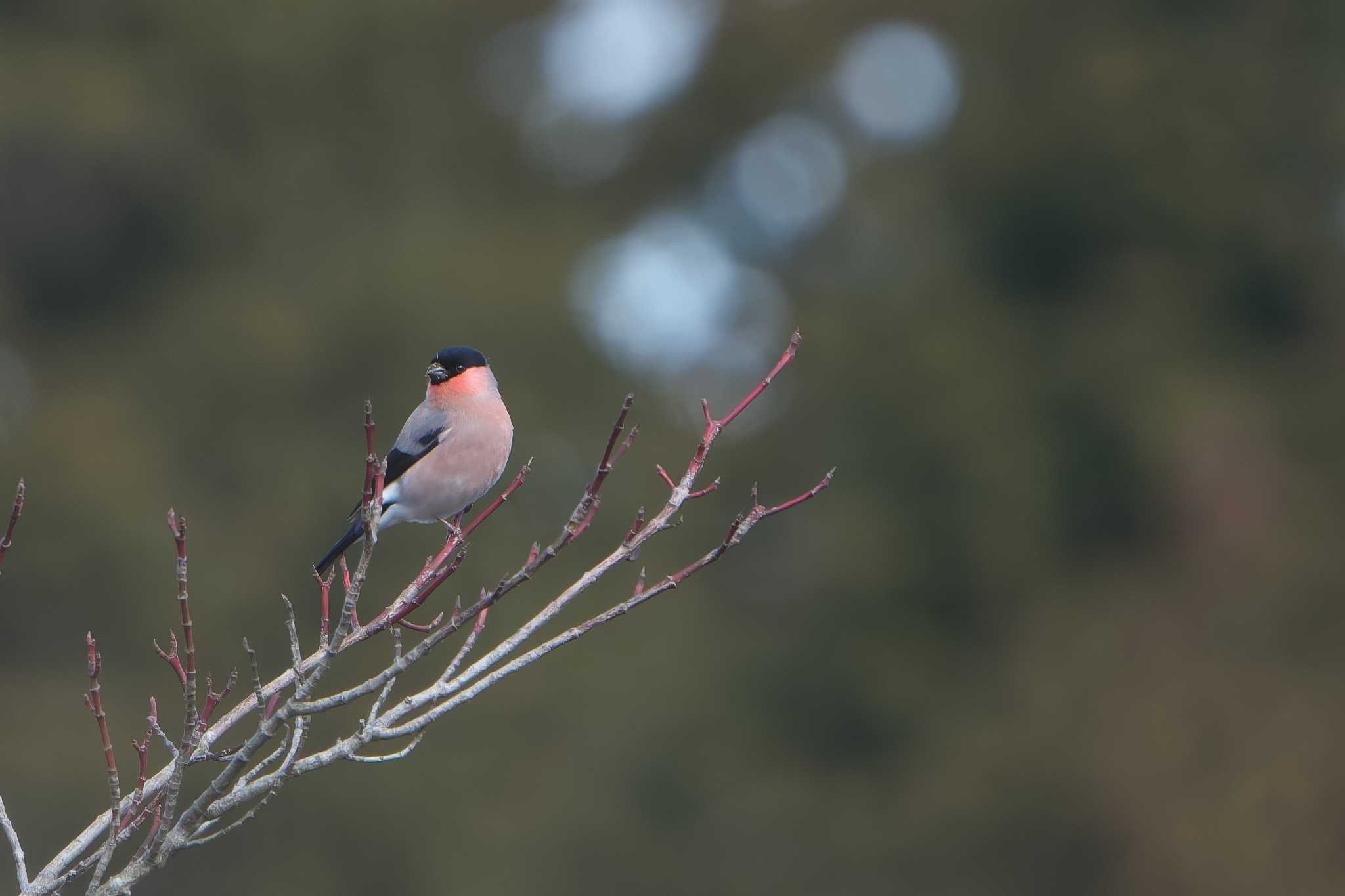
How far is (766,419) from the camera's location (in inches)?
806

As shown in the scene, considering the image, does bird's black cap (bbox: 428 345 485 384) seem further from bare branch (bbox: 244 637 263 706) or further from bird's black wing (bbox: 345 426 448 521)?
bare branch (bbox: 244 637 263 706)

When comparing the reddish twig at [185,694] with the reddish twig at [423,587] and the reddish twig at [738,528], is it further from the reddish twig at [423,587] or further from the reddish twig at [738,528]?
the reddish twig at [738,528]

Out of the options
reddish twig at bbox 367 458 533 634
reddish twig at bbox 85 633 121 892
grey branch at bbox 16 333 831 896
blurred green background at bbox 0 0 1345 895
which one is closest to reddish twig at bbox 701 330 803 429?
grey branch at bbox 16 333 831 896

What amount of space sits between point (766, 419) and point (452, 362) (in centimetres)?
1360

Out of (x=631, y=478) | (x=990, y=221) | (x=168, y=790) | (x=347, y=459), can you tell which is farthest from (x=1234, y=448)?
(x=168, y=790)

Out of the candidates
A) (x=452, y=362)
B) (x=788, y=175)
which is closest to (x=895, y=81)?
(x=788, y=175)

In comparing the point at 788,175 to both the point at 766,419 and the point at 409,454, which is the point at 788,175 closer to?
the point at 766,419

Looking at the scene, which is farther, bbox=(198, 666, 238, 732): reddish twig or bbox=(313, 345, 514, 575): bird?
bbox=(313, 345, 514, 575): bird

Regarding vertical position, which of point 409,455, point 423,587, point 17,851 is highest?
point 17,851

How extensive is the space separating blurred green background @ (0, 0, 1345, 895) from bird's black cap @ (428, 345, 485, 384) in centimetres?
1083

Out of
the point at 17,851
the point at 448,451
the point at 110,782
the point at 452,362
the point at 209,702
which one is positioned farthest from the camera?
the point at 452,362

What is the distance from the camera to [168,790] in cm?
401

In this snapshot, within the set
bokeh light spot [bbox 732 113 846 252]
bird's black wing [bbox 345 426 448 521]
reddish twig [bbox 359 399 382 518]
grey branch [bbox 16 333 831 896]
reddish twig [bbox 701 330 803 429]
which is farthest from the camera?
bokeh light spot [bbox 732 113 846 252]

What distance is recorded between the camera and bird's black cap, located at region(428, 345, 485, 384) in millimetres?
6906
